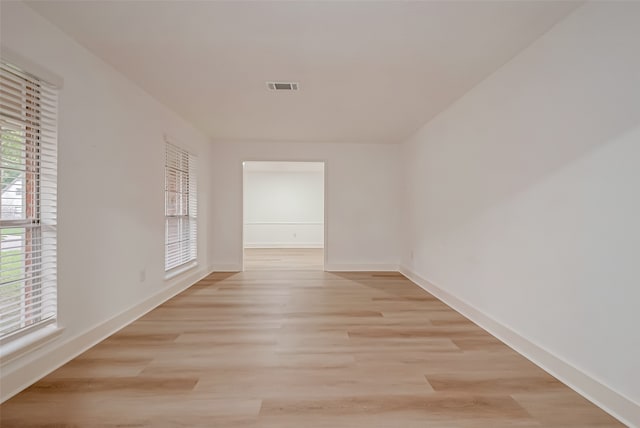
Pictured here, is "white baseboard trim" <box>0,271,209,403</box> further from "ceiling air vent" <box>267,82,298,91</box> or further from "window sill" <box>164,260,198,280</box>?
"ceiling air vent" <box>267,82,298,91</box>

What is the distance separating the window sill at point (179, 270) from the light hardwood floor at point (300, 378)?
0.66m

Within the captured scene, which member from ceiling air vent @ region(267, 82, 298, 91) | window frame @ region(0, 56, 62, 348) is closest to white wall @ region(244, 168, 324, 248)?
ceiling air vent @ region(267, 82, 298, 91)

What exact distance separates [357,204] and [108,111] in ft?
13.9

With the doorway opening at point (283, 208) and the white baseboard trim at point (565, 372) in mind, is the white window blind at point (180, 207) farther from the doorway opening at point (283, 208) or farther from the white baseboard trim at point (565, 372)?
the doorway opening at point (283, 208)

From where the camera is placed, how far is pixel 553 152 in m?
2.26

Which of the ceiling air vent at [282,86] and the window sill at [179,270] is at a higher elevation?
the ceiling air vent at [282,86]

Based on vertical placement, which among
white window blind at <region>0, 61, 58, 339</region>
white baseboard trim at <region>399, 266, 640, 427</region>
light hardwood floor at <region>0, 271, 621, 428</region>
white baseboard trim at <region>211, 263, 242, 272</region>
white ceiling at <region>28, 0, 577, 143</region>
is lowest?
light hardwood floor at <region>0, 271, 621, 428</region>

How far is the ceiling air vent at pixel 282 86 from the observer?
3.22 m

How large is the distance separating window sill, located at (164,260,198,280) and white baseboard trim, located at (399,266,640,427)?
358 cm

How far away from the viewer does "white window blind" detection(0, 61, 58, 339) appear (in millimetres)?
1985

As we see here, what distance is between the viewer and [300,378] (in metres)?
2.18

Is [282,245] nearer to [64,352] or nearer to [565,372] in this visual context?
[64,352]

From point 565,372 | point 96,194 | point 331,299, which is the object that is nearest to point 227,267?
point 331,299

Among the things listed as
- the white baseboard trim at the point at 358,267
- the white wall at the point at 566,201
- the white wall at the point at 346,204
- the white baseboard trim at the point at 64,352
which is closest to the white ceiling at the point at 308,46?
the white wall at the point at 566,201
